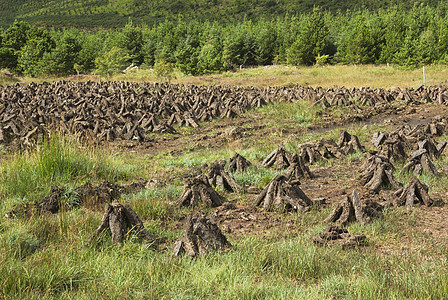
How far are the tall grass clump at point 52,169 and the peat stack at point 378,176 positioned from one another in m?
Result: 4.46

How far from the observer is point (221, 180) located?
23.2ft

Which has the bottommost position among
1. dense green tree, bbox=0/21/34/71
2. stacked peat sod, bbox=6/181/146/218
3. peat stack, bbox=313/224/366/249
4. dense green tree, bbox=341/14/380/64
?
peat stack, bbox=313/224/366/249

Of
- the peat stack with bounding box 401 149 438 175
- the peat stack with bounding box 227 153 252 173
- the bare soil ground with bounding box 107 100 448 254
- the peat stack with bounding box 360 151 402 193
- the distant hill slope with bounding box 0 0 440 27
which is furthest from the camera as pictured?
the distant hill slope with bounding box 0 0 440 27

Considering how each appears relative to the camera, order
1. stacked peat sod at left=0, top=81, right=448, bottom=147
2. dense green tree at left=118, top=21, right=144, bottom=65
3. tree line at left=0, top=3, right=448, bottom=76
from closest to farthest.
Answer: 1. stacked peat sod at left=0, top=81, right=448, bottom=147
2. tree line at left=0, top=3, right=448, bottom=76
3. dense green tree at left=118, top=21, right=144, bottom=65

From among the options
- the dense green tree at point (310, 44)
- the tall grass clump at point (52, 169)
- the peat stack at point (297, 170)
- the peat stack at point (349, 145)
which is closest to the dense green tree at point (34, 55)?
the dense green tree at point (310, 44)

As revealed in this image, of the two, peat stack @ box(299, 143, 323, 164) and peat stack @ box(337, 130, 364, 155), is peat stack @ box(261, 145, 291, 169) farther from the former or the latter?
peat stack @ box(337, 130, 364, 155)

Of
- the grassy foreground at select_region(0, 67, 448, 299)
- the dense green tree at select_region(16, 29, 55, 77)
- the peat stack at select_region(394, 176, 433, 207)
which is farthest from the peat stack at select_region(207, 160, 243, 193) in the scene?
the dense green tree at select_region(16, 29, 55, 77)

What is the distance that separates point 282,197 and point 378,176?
1987mm

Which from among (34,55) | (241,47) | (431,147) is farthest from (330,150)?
(241,47)

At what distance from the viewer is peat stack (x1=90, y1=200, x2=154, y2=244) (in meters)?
4.34

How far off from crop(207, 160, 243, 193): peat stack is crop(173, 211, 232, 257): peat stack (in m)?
2.67

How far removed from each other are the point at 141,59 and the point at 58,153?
62.8m

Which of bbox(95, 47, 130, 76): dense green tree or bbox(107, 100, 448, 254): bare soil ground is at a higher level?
bbox(95, 47, 130, 76): dense green tree

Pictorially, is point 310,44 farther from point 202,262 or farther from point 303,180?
point 202,262
